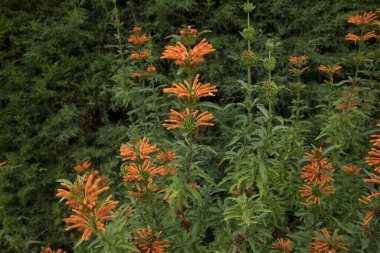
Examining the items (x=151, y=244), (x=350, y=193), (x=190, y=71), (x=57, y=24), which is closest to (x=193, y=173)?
(x=151, y=244)

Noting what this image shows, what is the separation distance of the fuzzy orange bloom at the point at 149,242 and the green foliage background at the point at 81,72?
78.8 inches

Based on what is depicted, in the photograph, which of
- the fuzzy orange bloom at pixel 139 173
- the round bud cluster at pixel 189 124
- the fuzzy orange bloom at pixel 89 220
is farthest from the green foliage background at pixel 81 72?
the fuzzy orange bloom at pixel 89 220

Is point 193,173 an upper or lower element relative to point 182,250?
upper

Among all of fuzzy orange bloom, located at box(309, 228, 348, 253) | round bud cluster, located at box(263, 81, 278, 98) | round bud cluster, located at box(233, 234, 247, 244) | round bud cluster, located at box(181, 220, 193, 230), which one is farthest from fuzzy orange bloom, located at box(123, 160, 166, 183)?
fuzzy orange bloom, located at box(309, 228, 348, 253)

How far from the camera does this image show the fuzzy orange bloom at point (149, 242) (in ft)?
5.75

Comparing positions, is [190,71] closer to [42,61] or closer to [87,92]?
[87,92]

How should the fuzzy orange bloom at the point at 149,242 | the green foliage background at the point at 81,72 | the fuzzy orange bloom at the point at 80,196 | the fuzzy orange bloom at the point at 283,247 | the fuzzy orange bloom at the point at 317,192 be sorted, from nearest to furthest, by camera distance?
the fuzzy orange bloom at the point at 80,196 → the fuzzy orange bloom at the point at 149,242 → the fuzzy orange bloom at the point at 317,192 → the fuzzy orange bloom at the point at 283,247 → the green foliage background at the point at 81,72

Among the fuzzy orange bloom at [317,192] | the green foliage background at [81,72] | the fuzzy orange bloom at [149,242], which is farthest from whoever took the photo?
the green foliage background at [81,72]

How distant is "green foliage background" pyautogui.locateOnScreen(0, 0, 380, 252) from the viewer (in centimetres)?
380

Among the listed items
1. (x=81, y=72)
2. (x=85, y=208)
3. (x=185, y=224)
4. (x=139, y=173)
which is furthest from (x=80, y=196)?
(x=81, y=72)

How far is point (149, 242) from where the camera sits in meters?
1.78

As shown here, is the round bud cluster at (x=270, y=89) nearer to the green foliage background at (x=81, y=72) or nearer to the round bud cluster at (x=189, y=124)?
the round bud cluster at (x=189, y=124)

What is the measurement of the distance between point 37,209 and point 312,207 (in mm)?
3275

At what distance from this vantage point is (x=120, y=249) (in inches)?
62.7
